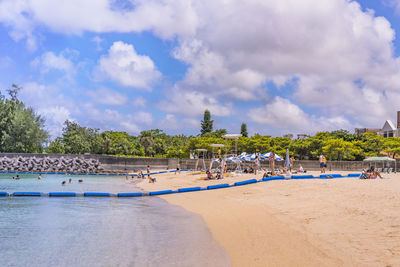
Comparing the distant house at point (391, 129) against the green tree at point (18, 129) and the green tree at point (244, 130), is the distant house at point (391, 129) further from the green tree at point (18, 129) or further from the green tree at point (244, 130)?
the green tree at point (18, 129)

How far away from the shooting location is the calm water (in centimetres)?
771

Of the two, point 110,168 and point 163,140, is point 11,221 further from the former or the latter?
point 163,140

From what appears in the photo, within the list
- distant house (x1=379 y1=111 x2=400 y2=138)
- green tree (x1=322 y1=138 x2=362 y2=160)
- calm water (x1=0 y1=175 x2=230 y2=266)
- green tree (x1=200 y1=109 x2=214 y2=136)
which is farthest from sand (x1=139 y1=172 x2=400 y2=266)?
green tree (x1=200 y1=109 x2=214 y2=136)

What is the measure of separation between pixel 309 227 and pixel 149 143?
6295 cm

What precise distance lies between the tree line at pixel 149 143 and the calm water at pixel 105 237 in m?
33.9

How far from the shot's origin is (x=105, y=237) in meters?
9.94

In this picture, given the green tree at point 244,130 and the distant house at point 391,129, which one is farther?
the green tree at point 244,130

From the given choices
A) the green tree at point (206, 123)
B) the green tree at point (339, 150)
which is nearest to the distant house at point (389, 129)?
the green tree at point (339, 150)

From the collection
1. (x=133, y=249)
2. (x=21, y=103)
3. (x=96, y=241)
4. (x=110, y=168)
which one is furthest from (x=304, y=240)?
(x=21, y=103)

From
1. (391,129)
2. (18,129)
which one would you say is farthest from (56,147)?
(391,129)

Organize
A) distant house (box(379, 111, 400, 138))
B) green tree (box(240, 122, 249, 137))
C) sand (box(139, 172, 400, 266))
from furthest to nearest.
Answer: green tree (box(240, 122, 249, 137)) → distant house (box(379, 111, 400, 138)) → sand (box(139, 172, 400, 266))

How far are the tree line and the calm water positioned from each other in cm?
3393

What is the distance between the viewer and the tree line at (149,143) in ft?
159

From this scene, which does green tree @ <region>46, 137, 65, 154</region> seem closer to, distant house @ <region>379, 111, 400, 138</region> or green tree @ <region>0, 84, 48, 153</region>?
green tree @ <region>0, 84, 48, 153</region>
